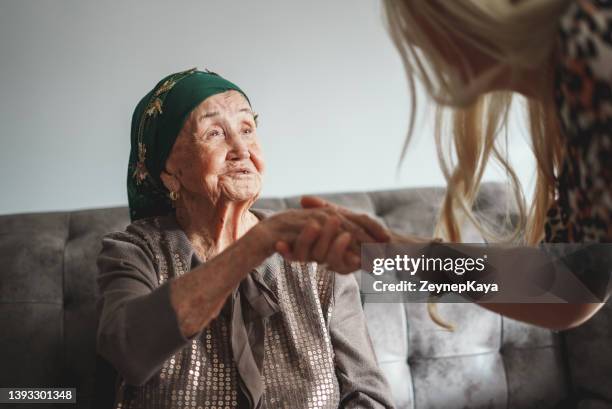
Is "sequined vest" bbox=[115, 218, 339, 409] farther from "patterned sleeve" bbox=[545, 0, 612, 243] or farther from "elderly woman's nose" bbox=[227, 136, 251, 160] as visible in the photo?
"patterned sleeve" bbox=[545, 0, 612, 243]

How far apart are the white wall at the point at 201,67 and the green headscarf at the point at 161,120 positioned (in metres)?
0.41

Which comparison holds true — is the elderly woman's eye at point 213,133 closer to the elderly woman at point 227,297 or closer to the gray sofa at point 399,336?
the elderly woman at point 227,297

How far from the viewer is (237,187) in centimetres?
133

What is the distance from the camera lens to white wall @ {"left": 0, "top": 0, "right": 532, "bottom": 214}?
1.75 meters

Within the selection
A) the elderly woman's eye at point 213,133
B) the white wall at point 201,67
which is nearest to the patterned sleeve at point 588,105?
the elderly woman's eye at point 213,133

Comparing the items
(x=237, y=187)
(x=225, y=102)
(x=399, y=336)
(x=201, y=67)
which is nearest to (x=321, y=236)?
(x=237, y=187)

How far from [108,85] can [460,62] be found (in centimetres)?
118

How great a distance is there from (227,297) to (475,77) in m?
0.57

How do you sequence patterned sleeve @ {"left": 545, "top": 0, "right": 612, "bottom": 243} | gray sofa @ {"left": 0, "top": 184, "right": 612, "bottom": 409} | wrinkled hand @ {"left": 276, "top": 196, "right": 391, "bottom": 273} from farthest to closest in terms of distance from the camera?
gray sofa @ {"left": 0, "top": 184, "right": 612, "bottom": 409} < wrinkled hand @ {"left": 276, "top": 196, "right": 391, "bottom": 273} < patterned sleeve @ {"left": 545, "top": 0, "right": 612, "bottom": 243}

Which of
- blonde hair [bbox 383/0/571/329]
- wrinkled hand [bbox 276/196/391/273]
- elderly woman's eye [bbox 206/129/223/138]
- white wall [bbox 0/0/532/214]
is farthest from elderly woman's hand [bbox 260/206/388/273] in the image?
white wall [bbox 0/0/532/214]

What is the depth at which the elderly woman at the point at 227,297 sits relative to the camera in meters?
1.21

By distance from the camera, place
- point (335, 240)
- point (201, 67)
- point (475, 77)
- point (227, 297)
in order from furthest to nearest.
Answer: point (201, 67) < point (227, 297) < point (335, 240) < point (475, 77)

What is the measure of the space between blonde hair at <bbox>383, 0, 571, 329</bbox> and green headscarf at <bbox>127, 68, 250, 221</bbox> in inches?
21.7

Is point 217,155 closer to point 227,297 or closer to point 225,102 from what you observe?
point 225,102
